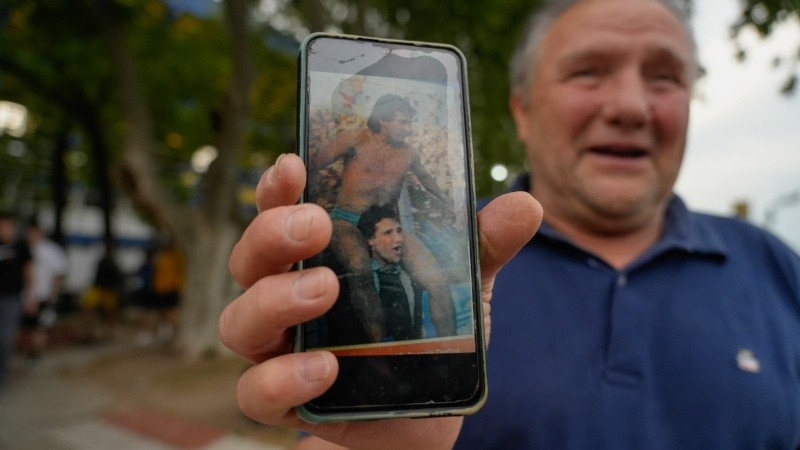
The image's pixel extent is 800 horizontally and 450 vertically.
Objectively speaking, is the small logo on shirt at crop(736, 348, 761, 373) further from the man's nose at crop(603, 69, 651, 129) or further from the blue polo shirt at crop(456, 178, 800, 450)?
the man's nose at crop(603, 69, 651, 129)

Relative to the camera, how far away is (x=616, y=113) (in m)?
1.75

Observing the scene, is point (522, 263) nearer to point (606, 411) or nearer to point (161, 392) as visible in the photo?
point (606, 411)

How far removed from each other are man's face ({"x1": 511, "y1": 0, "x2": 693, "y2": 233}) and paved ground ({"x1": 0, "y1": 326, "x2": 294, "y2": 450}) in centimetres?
463

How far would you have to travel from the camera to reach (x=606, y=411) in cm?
145

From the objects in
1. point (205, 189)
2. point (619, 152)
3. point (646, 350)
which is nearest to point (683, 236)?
point (619, 152)

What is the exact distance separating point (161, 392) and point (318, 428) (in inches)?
272

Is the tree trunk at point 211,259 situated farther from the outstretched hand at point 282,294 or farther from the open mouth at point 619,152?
the outstretched hand at point 282,294

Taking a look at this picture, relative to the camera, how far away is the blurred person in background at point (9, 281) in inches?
247

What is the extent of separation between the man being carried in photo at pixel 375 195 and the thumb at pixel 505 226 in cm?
11

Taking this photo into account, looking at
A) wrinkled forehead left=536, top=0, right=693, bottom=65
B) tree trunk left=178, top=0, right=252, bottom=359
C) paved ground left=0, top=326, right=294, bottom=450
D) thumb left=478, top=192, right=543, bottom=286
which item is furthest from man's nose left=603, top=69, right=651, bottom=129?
tree trunk left=178, top=0, right=252, bottom=359

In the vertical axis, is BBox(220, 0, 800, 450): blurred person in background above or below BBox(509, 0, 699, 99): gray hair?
below

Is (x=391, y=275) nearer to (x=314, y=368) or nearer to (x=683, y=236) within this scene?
(x=314, y=368)

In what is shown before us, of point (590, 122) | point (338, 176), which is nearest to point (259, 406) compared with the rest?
point (338, 176)

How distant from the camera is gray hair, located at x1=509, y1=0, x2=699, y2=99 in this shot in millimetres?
1979
